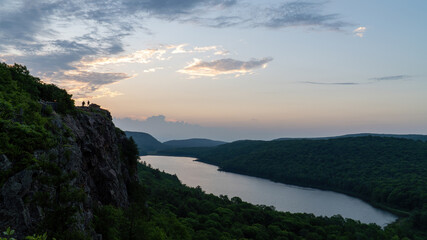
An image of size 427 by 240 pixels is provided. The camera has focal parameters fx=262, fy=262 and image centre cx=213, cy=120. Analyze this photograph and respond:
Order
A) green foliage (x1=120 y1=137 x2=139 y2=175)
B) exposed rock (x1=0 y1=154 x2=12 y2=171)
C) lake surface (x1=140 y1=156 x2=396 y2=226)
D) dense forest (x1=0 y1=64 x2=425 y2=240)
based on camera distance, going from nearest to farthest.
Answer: exposed rock (x1=0 y1=154 x2=12 y2=171), dense forest (x1=0 y1=64 x2=425 y2=240), green foliage (x1=120 y1=137 x2=139 y2=175), lake surface (x1=140 y1=156 x2=396 y2=226)

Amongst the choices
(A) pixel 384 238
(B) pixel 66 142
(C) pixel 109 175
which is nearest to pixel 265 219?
(A) pixel 384 238

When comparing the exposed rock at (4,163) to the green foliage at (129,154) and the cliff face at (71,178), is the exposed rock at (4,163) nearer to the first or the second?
the cliff face at (71,178)

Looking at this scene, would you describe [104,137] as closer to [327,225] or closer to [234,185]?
[327,225]

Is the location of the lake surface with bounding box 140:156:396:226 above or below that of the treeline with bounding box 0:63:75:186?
below

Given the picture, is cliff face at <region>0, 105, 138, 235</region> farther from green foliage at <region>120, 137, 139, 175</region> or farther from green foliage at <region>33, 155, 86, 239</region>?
green foliage at <region>120, 137, 139, 175</region>

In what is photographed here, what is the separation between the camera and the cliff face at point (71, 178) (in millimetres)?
14117

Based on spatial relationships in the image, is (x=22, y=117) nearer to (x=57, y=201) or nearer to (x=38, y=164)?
(x=38, y=164)

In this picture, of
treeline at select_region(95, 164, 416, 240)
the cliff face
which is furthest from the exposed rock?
treeline at select_region(95, 164, 416, 240)

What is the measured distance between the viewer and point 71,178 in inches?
736

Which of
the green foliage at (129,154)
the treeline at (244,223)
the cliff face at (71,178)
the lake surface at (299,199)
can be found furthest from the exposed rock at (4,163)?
the lake surface at (299,199)

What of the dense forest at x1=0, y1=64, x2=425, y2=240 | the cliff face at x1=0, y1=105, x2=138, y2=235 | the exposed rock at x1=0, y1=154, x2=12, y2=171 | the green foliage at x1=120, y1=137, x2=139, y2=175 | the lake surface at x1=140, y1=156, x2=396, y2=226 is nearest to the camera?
the cliff face at x1=0, y1=105, x2=138, y2=235

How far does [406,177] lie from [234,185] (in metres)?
106

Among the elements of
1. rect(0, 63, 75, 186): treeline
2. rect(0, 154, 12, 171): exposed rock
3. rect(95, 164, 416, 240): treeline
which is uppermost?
rect(0, 63, 75, 186): treeline

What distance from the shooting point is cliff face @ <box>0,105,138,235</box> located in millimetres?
14117
